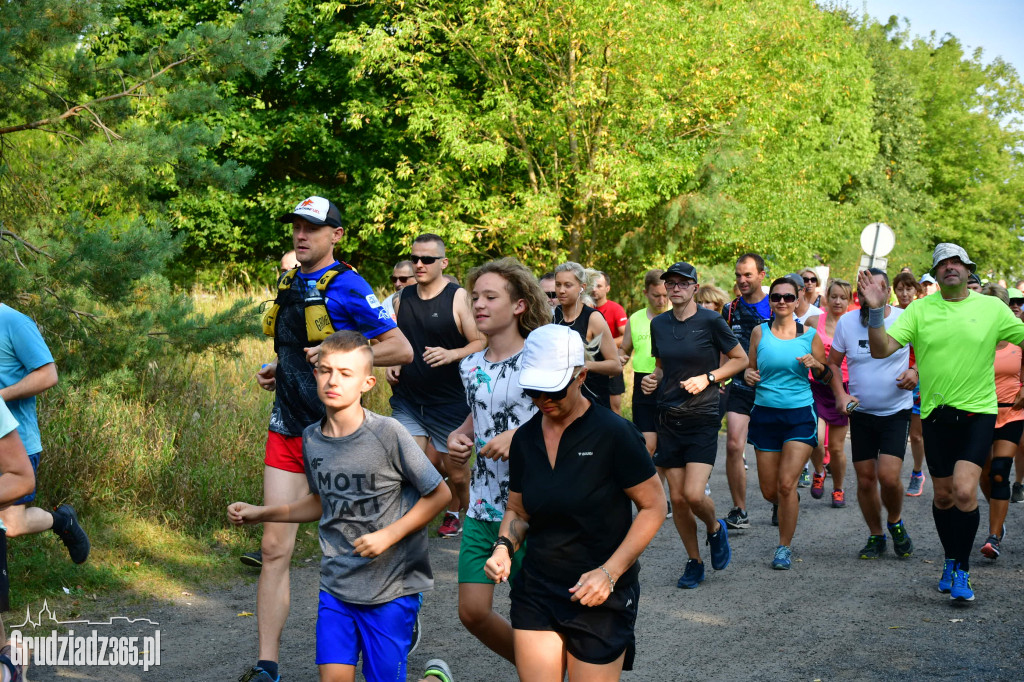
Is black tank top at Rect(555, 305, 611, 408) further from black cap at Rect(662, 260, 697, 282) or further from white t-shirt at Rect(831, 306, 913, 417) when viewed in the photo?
white t-shirt at Rect(831, 306, 913, 417)

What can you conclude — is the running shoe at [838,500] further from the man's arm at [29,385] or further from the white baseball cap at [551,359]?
the man's arm at [29,385]

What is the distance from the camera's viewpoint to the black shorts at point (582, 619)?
3.63m

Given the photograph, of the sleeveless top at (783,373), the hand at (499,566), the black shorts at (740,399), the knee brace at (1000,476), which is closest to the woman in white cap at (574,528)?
the hand at (499,566)

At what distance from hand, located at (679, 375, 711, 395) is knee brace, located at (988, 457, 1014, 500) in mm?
2356

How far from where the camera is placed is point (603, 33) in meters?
20.8

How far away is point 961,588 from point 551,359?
4.42m

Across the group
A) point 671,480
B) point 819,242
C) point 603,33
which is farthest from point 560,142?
point 671,480

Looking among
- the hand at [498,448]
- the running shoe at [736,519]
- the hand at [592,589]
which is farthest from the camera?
the running shoe at [736,519]

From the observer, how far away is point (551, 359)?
3.74 m

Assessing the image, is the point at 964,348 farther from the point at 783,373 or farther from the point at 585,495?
the point at 585,495

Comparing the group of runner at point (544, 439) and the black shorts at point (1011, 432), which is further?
the black shorts at point (1011, 432)

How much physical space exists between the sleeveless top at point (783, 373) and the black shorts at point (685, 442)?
3.12ft

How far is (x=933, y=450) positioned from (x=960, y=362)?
0.64m

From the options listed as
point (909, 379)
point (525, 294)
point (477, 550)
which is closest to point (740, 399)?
point (909, 379)
